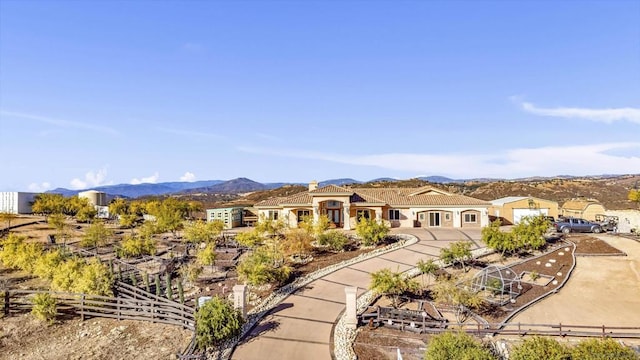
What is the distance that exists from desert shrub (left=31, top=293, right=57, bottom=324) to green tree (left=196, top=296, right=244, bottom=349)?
7.49 meters

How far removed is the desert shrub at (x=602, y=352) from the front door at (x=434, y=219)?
30966 millimetres

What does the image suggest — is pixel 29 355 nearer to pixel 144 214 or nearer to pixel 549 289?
pixel 549 289

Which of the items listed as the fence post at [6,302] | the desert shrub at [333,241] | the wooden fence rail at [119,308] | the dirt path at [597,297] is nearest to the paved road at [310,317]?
the wooden fence rail at [119,308]

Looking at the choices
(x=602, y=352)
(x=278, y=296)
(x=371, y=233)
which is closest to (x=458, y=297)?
(x=602, y=352)

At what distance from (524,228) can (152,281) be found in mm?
25852

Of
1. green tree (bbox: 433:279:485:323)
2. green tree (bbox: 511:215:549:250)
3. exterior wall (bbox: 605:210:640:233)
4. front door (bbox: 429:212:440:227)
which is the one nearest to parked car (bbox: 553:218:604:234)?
exterior wall (bbox: 605:210:640:233)

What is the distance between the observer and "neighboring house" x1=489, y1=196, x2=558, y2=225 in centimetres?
4112

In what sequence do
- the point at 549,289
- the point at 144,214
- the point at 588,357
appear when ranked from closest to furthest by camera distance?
the point at 588,357 < the point at 549,289 < the point at 144,214

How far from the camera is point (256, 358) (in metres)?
13.2

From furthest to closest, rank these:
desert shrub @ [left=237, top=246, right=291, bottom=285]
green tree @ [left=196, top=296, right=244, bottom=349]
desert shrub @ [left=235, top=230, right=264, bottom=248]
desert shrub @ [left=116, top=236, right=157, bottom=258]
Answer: desert shrub @ [left=235, top=230, right=264, bottom=248], desert shrub @ [left=116, top=236, right=157, bottom=258], desert shrub @ [left=237, top=246, right=291, bottom=285], green tree @ [left=196, top=296, right=244, bottom=349]

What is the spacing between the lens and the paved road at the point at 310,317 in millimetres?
13742

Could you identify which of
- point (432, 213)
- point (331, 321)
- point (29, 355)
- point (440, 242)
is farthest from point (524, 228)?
point (29, 355)

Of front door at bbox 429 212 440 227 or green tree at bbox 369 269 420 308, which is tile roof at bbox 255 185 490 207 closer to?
front door at bbox 429 212 440 227

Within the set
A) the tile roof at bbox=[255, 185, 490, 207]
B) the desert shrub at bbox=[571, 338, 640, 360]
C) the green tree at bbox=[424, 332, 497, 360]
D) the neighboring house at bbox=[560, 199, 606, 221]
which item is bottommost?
the green tree at bbox=[424, 332, 497, 360]
